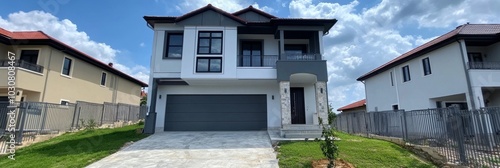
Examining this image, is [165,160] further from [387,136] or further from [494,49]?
[494,49]

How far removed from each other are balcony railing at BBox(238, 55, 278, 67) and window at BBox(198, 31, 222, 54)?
156cm

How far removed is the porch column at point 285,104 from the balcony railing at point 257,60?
2.06 meters

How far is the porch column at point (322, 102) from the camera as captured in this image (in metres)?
13.3

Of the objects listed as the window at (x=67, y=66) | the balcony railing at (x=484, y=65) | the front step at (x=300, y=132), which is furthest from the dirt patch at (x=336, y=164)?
the window at (x=67, y=66)

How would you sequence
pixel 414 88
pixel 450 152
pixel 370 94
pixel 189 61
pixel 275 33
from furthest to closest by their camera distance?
pixel 370 94 → pixel 414 88 → pixel 275 33 → pixel 189 61 → pixel 450 152

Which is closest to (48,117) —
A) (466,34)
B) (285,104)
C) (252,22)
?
(252,22)

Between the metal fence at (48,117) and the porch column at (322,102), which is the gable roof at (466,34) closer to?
the porch column at (322,102)

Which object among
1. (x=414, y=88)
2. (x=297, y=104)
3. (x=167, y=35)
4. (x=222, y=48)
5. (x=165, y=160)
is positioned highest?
(x=167, y=35)

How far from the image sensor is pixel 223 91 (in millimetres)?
16047

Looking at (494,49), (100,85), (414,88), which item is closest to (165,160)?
(100,85)

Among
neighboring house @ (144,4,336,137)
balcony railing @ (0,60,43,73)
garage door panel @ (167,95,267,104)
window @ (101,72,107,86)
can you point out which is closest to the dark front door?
neighboring house @ (144,4,336,137)

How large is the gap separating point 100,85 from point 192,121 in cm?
1037

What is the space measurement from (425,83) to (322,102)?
8904 millimetres

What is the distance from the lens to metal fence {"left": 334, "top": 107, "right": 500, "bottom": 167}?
677cm
